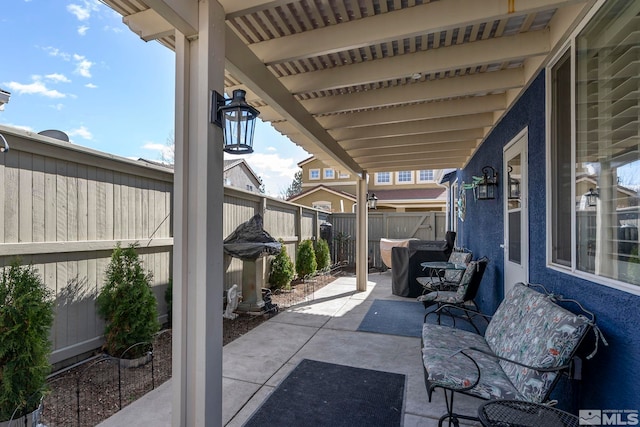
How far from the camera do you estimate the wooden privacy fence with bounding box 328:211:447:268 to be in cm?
1000

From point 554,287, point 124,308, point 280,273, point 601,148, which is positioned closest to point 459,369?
point 554,287

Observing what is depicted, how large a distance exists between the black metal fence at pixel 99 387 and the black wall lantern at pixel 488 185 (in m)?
4.26

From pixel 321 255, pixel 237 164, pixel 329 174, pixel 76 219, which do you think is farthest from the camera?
pixel 329 174

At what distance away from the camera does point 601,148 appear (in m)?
1.82

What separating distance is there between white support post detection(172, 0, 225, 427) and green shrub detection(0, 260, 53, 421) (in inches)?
38.6

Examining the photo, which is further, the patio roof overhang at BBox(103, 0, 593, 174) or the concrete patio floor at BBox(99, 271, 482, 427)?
the concrete patio floor at BBox(99, 271, 482, 427)

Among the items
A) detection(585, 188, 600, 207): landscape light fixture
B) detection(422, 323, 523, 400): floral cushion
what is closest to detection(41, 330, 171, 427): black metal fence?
detection(422, 323, 523, 400): floral cushion

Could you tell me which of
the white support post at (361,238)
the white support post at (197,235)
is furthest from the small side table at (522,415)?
the white support post at (361,238)

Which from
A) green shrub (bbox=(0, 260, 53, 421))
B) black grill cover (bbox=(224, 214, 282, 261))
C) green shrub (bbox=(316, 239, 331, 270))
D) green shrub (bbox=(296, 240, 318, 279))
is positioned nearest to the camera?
green shrub (bbox=(0, 260, 53, 421))

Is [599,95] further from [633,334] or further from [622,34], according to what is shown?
[633,334]

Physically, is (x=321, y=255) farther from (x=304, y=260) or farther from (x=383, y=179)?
(x=383, y=179)

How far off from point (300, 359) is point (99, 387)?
5.67 ft

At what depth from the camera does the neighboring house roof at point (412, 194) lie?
15.9 metres

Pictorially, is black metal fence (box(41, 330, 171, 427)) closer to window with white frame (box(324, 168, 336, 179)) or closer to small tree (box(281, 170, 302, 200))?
window with white frame (box(324, 168, 336, 179))
